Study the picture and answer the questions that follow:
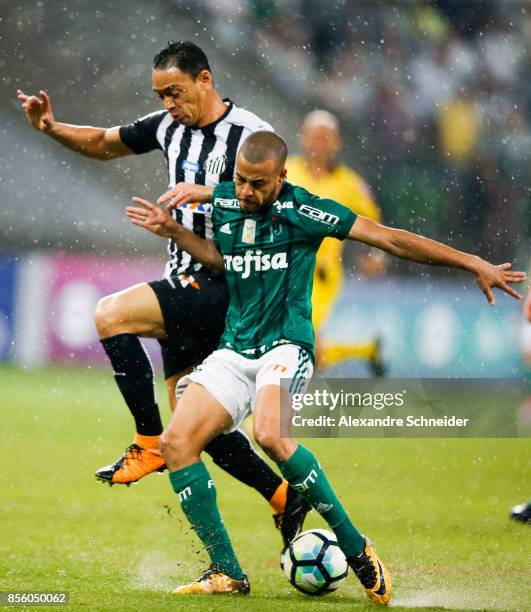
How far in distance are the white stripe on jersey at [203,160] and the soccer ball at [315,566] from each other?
124cm

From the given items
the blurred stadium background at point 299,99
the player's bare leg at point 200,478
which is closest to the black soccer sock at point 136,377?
the player's bare leg at point 200,478

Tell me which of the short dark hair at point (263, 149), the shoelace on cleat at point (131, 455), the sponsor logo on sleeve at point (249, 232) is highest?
the short dark hair at point (263, 149)

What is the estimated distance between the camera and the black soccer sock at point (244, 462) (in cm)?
482

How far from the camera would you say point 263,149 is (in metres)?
4.05

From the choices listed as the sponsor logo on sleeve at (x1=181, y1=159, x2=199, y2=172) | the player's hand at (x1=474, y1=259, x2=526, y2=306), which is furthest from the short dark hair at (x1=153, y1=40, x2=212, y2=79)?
the player's hand at (x1=474, y1=259, x2=526, y2=306)

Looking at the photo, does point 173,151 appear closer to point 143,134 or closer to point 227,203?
point 143,134

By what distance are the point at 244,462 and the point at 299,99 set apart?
9377mm

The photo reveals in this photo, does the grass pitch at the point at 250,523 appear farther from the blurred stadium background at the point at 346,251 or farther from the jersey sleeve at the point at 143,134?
the jersey sleeve at the point at 143,134

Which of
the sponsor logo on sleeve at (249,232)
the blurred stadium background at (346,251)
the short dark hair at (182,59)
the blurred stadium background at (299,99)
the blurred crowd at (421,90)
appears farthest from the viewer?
the blurred crowd at (421,90)

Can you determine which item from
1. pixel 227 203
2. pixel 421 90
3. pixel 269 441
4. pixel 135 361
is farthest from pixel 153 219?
pixel 421 90

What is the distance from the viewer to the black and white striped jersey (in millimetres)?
4562

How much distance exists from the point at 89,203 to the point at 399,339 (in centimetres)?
450

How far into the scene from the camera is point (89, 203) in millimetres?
13703

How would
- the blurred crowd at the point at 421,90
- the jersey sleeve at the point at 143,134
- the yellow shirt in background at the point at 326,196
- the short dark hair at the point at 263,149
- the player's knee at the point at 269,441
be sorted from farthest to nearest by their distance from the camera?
the blurred crowd at the point at 421,90 → the yellow shirt in background at the point at 326,196 → the jersey sleeve at the point at 143,134 → the short dark hair at the point at 263,149 → the player's knee at the point at 269,441
